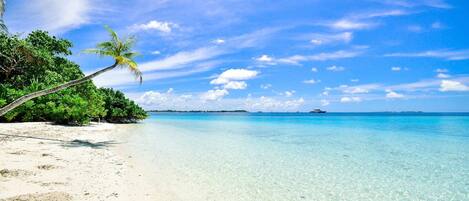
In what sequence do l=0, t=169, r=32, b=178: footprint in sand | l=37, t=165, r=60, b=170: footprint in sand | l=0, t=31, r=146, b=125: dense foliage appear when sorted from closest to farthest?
l=0, t=169, r=32, b=178: footprint in sand
l=37, t=165, r=60, b=170: footprint in sand
l=0, t=31, r=146, b=125: dense foliage

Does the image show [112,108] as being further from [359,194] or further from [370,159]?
[359,194]

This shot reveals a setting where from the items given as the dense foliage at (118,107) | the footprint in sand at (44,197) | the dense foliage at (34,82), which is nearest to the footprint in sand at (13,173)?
the footprint in sand at (44,197)

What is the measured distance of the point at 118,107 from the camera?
40.3 meters

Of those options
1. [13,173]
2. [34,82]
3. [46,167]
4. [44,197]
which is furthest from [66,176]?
[34,82]

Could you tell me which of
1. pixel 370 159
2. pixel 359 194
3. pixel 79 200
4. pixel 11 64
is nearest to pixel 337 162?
pixel 370 159

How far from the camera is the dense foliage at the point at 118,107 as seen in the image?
38906 millimetres

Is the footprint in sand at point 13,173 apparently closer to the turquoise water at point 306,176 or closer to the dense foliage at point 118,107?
the turquoise water at point 306,176

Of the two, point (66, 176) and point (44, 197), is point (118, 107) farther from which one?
point (44, 197)

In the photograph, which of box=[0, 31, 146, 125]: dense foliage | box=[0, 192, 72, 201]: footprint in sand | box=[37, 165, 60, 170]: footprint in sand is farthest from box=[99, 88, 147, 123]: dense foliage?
box=[0, 192, 72, 201]: footprint in sand

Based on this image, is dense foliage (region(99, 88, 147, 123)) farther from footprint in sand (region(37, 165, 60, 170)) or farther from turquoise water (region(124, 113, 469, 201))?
footprint in sand (region(37, 165, 60, 170))

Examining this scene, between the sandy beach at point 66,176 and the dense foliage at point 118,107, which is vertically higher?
the dense foliage at point 118,107

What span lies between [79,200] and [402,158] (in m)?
11.3

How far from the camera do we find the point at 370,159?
12508mm

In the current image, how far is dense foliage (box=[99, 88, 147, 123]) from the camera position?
3891 cm
